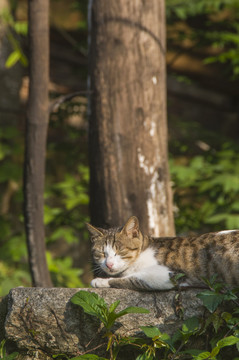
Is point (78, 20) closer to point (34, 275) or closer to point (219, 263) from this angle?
point (34, 275)

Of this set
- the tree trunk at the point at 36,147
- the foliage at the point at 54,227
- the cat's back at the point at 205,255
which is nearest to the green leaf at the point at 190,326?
the cat's back at the point at 205,255

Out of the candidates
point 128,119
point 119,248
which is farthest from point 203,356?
point 128,119

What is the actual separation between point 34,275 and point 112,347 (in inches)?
60.8

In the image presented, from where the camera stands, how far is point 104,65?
398 centimetres

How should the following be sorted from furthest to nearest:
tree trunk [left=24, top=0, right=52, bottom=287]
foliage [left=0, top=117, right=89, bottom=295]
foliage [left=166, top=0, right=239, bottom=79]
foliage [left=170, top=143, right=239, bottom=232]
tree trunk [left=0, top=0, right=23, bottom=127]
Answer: tree trunk [left=0, top=0, right=23, bottom=127]
foliage [left=166, top=0, right=239, bottom=79]
foliage [left=0, top=117, right=89, bottom=295]
foliage [left=170, top=143, right=239, bottom=232]
tree trunk [left=24, top=0, right=52, bottom=287]

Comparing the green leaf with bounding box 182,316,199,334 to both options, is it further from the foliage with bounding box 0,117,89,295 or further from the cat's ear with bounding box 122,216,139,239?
the foliage with bounding box 0,117,89,295

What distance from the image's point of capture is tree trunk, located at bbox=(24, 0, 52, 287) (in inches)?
160

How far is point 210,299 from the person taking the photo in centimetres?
262

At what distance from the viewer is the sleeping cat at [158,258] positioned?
2943 millimetres

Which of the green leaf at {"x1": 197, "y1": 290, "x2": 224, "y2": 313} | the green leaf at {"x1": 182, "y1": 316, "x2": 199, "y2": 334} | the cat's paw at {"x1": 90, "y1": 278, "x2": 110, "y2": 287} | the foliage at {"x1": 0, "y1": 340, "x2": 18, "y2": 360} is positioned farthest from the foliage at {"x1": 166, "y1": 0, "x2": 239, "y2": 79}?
the foliage at {"x1": 0, "y1": 340, "x2": 18, "y2": 360}

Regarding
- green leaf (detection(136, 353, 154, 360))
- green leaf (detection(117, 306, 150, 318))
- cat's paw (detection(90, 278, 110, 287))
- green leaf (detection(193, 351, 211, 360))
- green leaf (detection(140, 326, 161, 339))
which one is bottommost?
green leaf (detection(136, 353, 154, 360))

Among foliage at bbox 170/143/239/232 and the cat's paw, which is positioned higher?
foliage at bbox 170/143/239/232

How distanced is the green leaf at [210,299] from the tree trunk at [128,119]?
1202 mm

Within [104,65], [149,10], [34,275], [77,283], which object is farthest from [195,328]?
[77,283]
